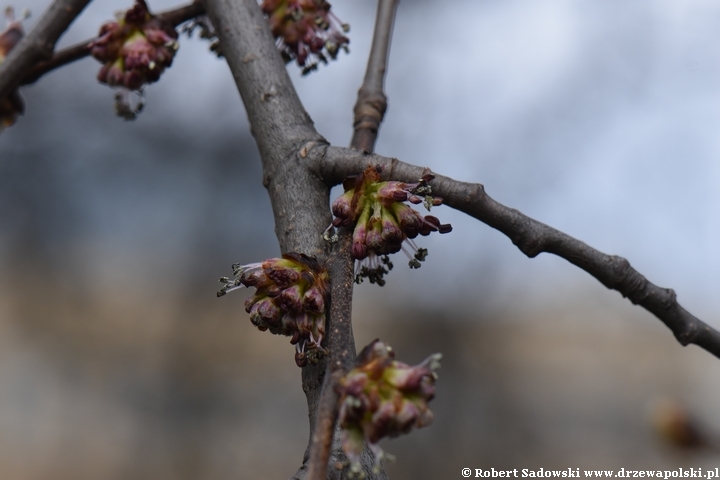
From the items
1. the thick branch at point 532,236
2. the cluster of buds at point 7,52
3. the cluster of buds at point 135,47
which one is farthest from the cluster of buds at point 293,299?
the cluster of buds at point 7,52

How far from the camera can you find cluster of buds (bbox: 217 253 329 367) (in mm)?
580

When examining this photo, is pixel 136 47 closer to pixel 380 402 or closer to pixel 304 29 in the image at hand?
pixel 304 29

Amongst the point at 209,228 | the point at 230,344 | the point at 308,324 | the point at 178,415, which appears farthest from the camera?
the point at 209,228

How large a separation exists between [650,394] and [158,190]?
13.5ft

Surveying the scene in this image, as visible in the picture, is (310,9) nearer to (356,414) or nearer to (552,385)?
(356,414)

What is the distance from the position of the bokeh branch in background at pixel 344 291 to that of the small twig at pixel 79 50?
11.7 inches

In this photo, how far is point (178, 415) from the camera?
14.0 ft

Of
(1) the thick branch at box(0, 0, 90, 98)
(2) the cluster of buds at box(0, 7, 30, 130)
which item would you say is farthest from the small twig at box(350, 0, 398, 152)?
(2) the cluster of buds at box(0, 7, 30, 130)

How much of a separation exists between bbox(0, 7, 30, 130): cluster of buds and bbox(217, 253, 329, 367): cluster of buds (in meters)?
0.67

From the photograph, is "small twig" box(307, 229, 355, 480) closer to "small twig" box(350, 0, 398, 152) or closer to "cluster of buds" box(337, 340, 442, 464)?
"cluster of buds" box(337, 340, 442, 464)

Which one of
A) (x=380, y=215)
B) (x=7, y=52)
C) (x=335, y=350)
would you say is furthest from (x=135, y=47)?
(x=335, y=350)

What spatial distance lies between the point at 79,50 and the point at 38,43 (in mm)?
90

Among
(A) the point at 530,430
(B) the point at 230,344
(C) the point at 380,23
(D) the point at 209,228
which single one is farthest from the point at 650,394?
(C) the point at 380,23

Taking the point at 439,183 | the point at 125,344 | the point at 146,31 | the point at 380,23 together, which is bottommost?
the point at 439,183
